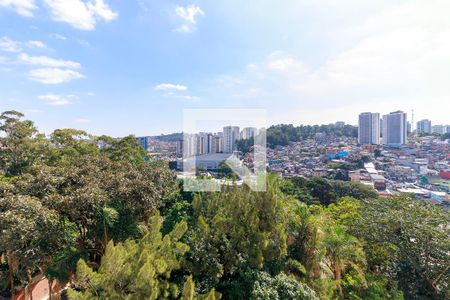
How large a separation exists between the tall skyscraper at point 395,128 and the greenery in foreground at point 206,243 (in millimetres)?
61845

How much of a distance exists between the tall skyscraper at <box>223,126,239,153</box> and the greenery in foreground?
220 centimetres

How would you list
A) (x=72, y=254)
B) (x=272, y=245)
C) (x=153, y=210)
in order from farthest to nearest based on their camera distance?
(x=153, y=210) < (x=72, y=254) < (x=272, y=245)

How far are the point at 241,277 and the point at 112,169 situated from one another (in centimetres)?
537

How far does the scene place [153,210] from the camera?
20.1 ft

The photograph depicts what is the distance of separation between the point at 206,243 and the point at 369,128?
229ft

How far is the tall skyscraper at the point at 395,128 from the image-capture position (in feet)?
A: 186

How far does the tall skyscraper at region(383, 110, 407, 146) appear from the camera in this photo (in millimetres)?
56656

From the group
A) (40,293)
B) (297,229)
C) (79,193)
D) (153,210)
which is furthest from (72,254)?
(297,229)

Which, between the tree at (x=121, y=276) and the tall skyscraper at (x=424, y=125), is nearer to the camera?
the tree at (x=121, y=276)

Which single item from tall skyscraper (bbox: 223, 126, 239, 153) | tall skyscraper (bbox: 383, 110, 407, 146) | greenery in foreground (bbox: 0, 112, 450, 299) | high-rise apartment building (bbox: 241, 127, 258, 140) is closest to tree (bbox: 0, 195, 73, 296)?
greenery in foreground (bbox: 0, 112, 450, 299)

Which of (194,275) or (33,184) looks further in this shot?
(33,184)

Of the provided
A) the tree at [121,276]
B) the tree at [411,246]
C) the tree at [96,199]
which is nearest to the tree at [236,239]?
the tree at [121,276]

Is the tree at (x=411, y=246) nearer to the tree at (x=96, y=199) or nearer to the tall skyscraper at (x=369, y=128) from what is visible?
the tree at (x=96, y=199)

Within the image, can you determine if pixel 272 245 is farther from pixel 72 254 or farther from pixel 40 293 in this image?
pixel 40 293
